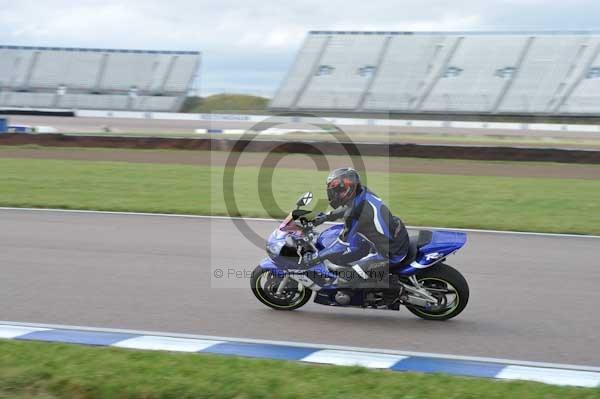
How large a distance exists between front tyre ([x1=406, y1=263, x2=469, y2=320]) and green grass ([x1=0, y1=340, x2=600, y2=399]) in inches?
80.3

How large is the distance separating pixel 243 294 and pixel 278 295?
774 millimetres

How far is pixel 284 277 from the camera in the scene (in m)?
7.87

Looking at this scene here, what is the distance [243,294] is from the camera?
28.1 ft

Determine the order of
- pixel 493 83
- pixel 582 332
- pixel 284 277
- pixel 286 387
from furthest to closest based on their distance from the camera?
pixel 493 83 → pixel 284 277 → pixel 582 332 → pixel 286 387

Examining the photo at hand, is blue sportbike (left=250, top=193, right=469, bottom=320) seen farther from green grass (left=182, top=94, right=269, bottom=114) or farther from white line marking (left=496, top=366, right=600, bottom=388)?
green grass (left=182, top=94, right=269, bottom=114)

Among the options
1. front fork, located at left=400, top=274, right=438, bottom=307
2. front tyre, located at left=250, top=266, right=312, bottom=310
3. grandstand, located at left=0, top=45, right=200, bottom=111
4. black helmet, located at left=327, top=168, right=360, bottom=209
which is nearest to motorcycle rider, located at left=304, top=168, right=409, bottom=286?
black helmet, located at left=327, top=168, right=360, bottom=209

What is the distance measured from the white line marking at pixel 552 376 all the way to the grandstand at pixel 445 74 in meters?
48.3

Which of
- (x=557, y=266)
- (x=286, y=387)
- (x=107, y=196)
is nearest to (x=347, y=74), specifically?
(x=107, y=196)

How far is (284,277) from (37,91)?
6183cm

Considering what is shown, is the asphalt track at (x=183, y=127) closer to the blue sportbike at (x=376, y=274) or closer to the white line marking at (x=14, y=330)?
the blue sportbike at (x=376, y=274)

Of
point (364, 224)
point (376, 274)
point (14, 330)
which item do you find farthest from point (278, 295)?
point (14, 330)

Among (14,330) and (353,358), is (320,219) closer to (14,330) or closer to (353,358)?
(353,358)

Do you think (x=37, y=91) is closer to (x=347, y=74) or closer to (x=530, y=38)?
(x=347, y=74)

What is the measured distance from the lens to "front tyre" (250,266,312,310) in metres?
7.89
